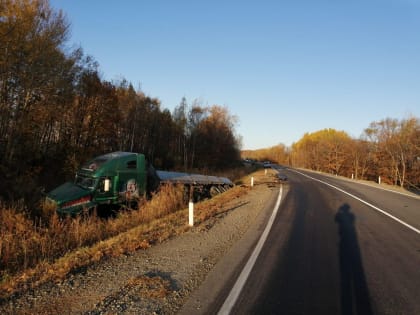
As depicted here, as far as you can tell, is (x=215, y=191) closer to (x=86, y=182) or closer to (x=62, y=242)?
(x=86, y=182)

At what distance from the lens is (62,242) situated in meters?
7.62

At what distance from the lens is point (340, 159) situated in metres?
64.6

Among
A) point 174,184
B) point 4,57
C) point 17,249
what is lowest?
point 17,249

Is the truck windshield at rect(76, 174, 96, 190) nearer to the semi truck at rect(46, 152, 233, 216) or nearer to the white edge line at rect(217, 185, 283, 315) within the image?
the semi truck at rect(46, 152, 233, 216)

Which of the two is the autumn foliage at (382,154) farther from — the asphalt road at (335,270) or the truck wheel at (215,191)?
the asphalt road at (335,270)

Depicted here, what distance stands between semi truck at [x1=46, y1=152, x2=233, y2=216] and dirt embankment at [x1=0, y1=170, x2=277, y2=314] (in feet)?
13.9

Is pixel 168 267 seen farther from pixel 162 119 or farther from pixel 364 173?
pixel 364 173

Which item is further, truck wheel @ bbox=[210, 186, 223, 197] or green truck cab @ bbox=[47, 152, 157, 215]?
truck wheel @ bbox=[210, 186, 223, 197]

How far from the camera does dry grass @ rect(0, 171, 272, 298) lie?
17.2 ft

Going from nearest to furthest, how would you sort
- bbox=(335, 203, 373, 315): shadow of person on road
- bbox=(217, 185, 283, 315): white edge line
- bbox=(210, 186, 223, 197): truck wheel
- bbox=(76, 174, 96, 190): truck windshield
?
bbox=(217, 185, 283, 315): white edge line < bbox=(335, 203, 373, 315): shadow of person on road < bbox=(76, 174, 96, 190): truck windshield < bbox=(210, 186, 223, 197): truck wheel

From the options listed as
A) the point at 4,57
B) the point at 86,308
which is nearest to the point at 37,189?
the point at 4,57

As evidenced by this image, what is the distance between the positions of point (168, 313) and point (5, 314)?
2061 mm

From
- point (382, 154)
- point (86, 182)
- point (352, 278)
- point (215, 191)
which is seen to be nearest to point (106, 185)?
point (86, 182)

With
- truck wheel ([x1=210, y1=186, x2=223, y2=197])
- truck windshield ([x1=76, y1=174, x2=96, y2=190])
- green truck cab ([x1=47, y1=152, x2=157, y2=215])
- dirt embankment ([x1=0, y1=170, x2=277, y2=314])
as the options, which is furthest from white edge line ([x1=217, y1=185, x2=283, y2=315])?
truck wheel ([x1=210, y1=186, x2=223, y2=197])
